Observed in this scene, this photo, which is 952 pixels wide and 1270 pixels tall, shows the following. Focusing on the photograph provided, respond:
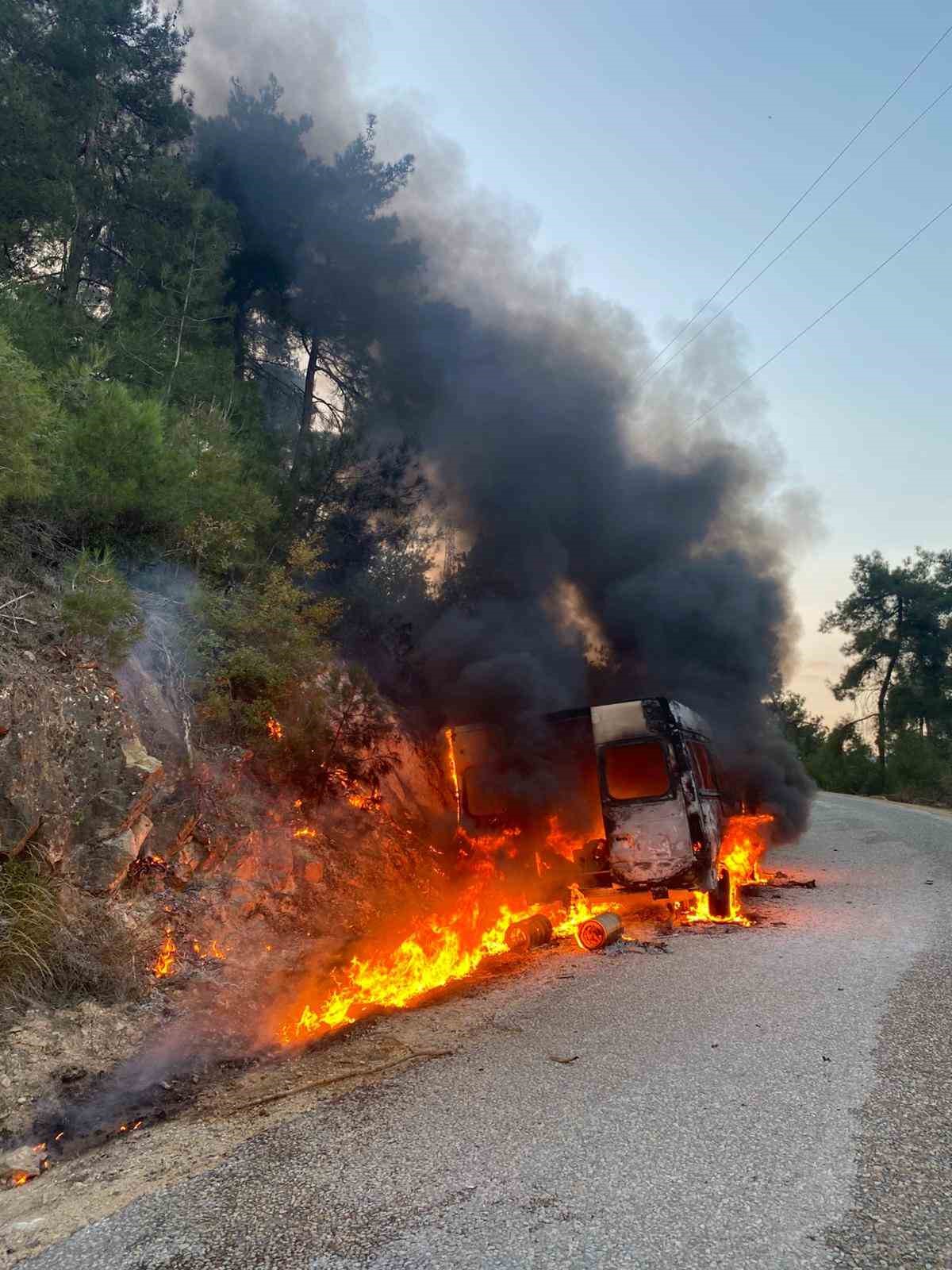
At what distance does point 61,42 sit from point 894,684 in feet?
115

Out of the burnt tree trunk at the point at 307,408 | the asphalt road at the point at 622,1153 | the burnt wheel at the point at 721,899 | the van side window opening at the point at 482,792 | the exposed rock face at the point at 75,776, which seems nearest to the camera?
the asphalt road at the point at 622,1153

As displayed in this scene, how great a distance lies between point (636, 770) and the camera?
8102 millimetres

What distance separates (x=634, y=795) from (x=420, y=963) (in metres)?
2.89

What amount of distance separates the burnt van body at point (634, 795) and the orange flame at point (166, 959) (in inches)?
160

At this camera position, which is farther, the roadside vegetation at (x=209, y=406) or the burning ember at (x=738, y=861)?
the burning ember at (x=738, y=861)

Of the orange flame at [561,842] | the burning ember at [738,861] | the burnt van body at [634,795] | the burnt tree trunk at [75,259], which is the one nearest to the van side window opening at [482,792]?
the burnt van body at [634,795]

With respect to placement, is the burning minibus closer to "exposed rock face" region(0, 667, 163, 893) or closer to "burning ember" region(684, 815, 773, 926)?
"burning ember" region(684, 815, 773, 926)

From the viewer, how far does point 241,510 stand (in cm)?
958

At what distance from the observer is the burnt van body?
7.79 m

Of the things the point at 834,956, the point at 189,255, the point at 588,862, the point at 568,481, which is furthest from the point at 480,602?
the point at 834,956

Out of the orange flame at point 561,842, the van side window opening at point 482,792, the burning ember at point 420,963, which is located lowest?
the burning ember at point 420,963

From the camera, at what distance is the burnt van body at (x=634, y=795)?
25.6 ft

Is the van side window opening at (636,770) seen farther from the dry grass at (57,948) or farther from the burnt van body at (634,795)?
the dry grass at (57,948)

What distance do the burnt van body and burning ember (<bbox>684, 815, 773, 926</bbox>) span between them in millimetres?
347
